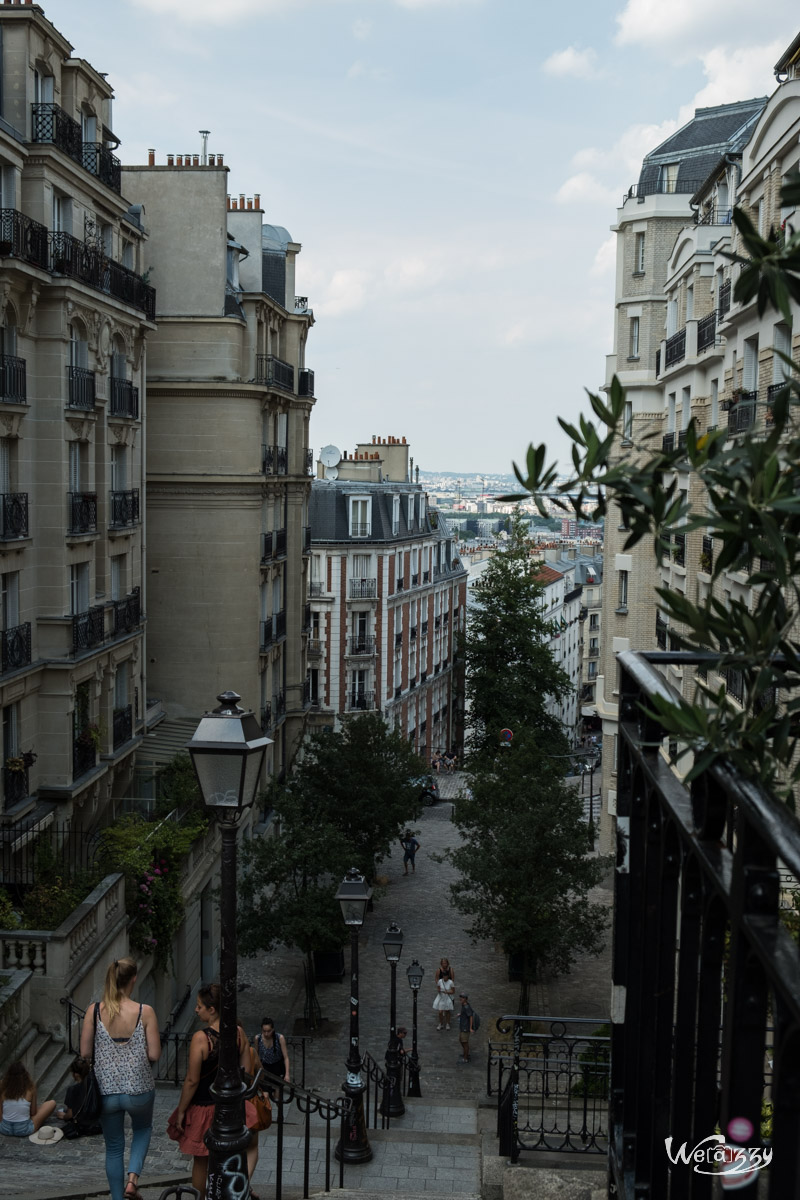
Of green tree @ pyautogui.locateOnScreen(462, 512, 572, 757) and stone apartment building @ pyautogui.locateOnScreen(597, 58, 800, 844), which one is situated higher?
stone apartment building @ pyautogui.locateOnScreen(597, 58, 800, 844)

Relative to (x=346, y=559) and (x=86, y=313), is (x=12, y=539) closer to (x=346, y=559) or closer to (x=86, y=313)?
(x=86, y=313)

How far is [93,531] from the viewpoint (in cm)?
2417

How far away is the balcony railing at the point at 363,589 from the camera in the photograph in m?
57.5

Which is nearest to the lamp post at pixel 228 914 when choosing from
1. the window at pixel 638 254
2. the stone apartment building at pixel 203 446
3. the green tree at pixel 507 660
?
the stone apartment building at pixel 203 446

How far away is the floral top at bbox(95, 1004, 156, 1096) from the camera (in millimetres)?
8844

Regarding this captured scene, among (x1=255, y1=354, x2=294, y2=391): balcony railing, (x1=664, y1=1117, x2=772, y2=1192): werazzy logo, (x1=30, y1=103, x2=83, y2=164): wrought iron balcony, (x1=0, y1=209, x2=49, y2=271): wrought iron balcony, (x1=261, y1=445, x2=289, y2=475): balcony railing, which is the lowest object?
(x1=664, y1=1117, x2=772, y2=1192): werazzy logo

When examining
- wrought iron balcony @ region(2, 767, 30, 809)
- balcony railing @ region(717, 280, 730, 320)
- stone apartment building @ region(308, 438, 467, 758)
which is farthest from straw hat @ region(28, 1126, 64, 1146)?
stone apartment building @ region(308, 438, 467, 758)

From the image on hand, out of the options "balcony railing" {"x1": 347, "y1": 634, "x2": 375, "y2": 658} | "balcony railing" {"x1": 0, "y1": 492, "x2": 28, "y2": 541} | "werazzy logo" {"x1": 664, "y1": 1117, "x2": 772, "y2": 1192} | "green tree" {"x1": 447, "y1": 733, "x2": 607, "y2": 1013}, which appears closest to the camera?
"werazzy logo" {"x1": 664, "y1": 1117, "x2": 772, "y2": 1192}

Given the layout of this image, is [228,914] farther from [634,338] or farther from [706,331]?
[634,338]

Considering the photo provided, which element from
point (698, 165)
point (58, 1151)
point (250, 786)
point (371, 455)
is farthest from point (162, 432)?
point (371, 455)

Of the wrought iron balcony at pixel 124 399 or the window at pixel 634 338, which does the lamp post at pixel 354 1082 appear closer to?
the wrought iron balcony at pixel 124 399

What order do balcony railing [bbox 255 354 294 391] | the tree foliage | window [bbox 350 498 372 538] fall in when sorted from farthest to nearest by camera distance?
window [bbox 350 498 372 538] < balcony railing [bbox 255 354 294 391] < the tree foliage

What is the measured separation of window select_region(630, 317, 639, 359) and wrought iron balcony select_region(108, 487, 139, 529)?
19.1m

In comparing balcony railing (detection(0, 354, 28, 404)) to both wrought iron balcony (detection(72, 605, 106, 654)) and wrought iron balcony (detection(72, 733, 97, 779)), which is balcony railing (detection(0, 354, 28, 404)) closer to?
wrought iron balcony (detection(72, 605, 106, 654))
